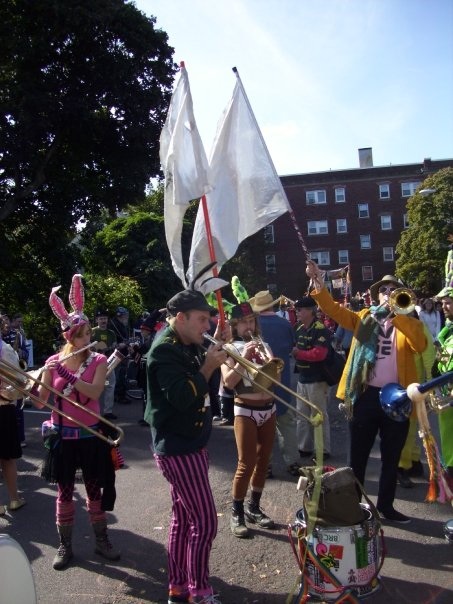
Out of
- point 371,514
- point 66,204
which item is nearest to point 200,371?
point 371,514

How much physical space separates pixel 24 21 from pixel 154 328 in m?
12.2

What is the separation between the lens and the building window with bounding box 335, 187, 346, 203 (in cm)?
4856

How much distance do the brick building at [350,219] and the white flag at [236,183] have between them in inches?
1736

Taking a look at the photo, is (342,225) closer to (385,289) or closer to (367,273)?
(367,273)

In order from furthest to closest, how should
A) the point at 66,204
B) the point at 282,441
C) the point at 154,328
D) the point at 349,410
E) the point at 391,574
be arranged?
the point at 66,204
the point at 154,328
the point at 282,441
the point at 349,410
the point at 391,574

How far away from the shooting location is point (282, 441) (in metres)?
5.93

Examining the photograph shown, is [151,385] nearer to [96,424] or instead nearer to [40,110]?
[96,424]

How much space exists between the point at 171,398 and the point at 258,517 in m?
2.11

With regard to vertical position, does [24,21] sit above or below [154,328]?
above

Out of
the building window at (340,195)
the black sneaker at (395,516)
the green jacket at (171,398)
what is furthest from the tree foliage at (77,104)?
the building window at (340,195)

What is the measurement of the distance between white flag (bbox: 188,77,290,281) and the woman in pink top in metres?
1.29

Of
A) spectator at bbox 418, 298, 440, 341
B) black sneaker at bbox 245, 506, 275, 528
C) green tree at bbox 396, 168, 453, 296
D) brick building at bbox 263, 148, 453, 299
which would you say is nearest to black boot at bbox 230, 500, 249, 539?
black sneaker at bbox 245, 506, 275, 528

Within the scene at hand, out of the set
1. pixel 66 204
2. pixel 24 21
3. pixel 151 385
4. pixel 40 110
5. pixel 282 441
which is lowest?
pixel 282 441

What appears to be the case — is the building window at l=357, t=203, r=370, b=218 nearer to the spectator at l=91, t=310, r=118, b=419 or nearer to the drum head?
the spectator at l=91, t=310, r=118, b=419
